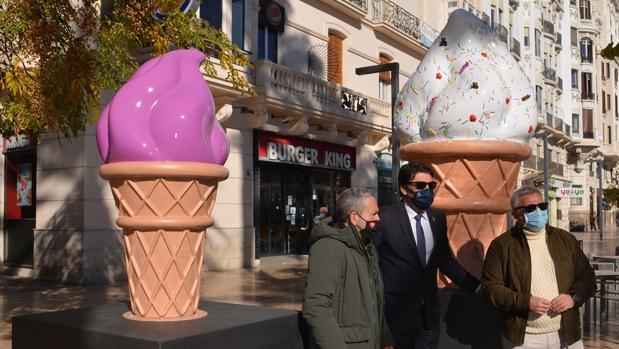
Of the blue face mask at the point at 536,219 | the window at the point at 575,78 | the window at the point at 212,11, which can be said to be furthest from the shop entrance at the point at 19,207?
the window at the point at 575,78

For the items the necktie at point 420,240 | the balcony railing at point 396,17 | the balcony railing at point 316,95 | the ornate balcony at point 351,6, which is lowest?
the necktie at point 420,240

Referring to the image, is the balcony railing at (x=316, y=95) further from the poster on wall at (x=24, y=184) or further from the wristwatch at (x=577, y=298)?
the wristwatch at (x=577, y=298)

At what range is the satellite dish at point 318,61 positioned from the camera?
764 inches

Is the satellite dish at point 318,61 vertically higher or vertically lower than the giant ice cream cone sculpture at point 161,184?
higher

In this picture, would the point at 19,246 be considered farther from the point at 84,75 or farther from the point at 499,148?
the point at 499,148

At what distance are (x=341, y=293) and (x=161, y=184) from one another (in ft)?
3.16

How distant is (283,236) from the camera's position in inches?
733

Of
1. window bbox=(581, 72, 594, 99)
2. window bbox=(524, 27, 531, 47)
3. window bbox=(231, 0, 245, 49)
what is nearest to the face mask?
window bbox=(231, 0, 245, 49)

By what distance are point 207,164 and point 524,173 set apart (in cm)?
3502

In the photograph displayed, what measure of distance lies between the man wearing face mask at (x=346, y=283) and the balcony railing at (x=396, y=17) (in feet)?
64.9

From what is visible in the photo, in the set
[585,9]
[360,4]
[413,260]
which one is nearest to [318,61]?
[360,4]

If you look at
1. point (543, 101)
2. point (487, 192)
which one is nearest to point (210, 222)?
point (487, 192)

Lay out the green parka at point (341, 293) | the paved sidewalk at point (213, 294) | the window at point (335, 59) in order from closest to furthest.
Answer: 1. the green parka at point (341, 293)
2. the paved sidewalk at point (213, 294)
3. the window at point (335, 59)

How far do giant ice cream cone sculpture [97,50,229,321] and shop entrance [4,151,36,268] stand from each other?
501 inches
